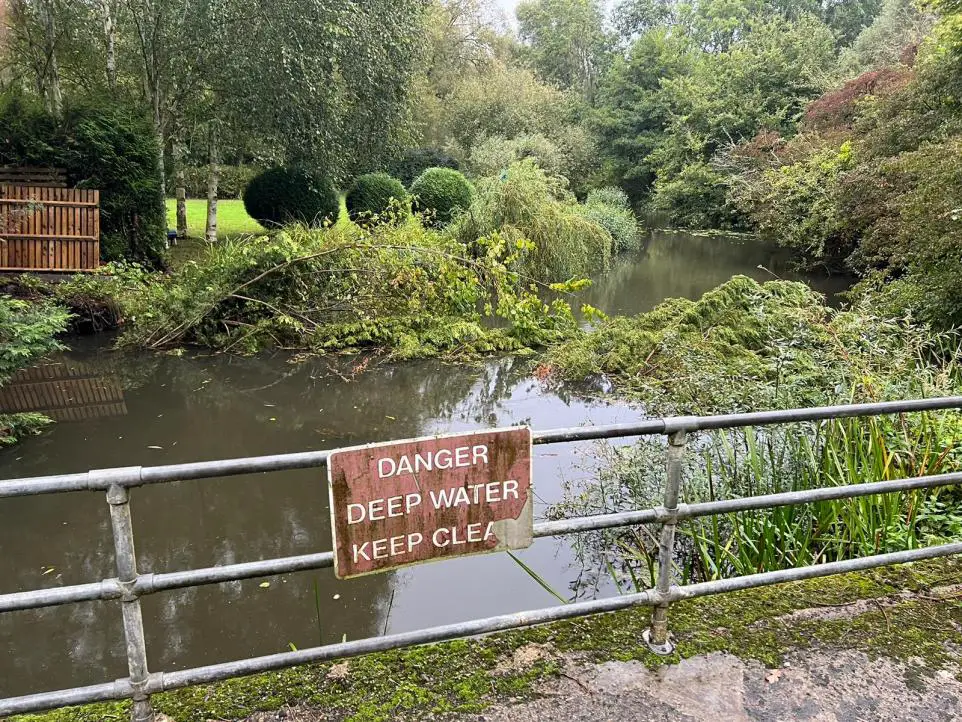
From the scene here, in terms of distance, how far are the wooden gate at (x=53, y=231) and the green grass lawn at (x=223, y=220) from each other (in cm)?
473

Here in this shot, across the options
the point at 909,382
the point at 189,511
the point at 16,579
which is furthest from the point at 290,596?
the point at 909,382

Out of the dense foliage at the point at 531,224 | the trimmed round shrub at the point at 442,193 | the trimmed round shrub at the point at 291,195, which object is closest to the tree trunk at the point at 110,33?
the trimmed round shrub at the point at 291,195

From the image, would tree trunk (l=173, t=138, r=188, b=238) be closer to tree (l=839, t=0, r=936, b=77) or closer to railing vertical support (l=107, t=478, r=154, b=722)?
railing vertical support (l=107, t=478, r=154, b=722)

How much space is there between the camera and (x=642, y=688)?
2062 millimetres

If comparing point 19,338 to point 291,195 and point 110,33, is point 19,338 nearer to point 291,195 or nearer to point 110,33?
point 110,33

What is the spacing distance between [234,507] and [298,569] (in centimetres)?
372

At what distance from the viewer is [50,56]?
1467 cm

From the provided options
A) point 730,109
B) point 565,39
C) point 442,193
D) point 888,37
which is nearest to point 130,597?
point 442,193

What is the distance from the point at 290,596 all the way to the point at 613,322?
6200 millimetres

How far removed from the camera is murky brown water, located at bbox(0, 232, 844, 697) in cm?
385

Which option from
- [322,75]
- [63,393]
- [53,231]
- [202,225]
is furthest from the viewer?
[202,225]

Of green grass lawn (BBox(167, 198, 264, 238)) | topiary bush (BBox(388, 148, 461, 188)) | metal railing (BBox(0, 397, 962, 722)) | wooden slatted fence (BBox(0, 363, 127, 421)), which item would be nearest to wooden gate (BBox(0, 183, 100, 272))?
wooden slatted fence (BBox(0, 363, 127, 421))

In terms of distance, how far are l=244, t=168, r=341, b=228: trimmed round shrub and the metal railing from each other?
16599 millimetres

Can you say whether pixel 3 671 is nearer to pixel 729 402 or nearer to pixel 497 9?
pixel 729 402
